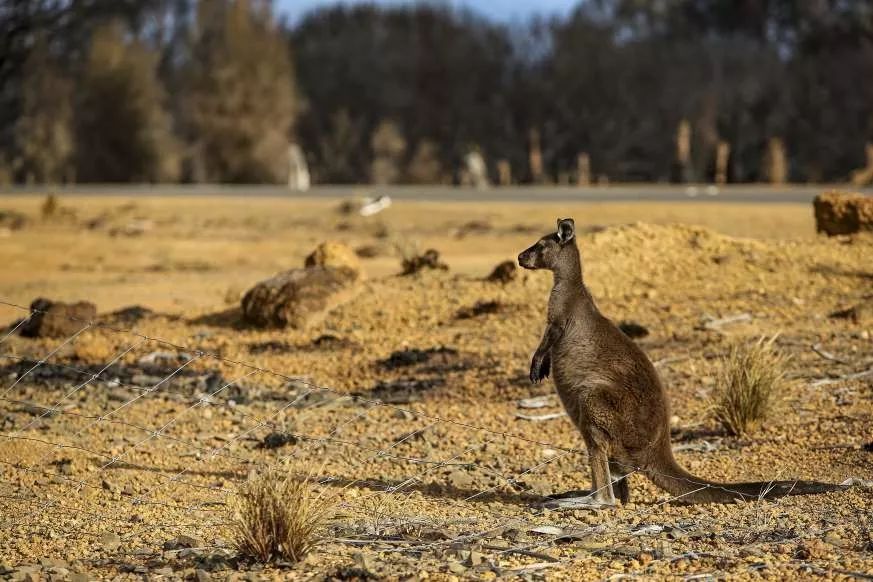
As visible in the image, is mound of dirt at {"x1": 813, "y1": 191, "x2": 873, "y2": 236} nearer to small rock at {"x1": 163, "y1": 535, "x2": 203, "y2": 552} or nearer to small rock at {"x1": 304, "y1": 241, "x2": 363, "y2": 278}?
small rock at {"x1": 304, "y1": 241, "x2": 363, "y2": 278}

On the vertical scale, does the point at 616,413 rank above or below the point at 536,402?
above

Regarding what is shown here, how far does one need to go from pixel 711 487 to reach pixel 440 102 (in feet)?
152

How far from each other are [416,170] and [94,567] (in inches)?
1495

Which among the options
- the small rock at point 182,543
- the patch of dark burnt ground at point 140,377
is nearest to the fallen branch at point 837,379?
the patch of dark burnt ground at point 140,377

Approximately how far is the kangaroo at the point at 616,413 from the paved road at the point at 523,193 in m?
20.3

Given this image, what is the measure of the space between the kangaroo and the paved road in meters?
20.3

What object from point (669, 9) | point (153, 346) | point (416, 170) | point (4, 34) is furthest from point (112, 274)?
point (669, 9)

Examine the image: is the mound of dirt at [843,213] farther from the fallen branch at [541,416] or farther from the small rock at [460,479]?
the small rock at [460,479]

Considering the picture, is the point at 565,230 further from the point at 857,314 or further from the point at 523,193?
the point at 523,193

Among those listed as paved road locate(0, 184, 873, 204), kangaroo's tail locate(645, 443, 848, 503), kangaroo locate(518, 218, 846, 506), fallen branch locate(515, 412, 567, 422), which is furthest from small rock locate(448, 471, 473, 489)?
paved road locate(0, 184, 873, 204)

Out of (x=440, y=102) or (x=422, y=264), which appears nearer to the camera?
(x=422, y=264)

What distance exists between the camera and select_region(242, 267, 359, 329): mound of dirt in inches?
508

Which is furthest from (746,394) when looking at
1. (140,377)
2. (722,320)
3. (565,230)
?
(140,377)

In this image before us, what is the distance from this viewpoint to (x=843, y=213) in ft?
50.1
